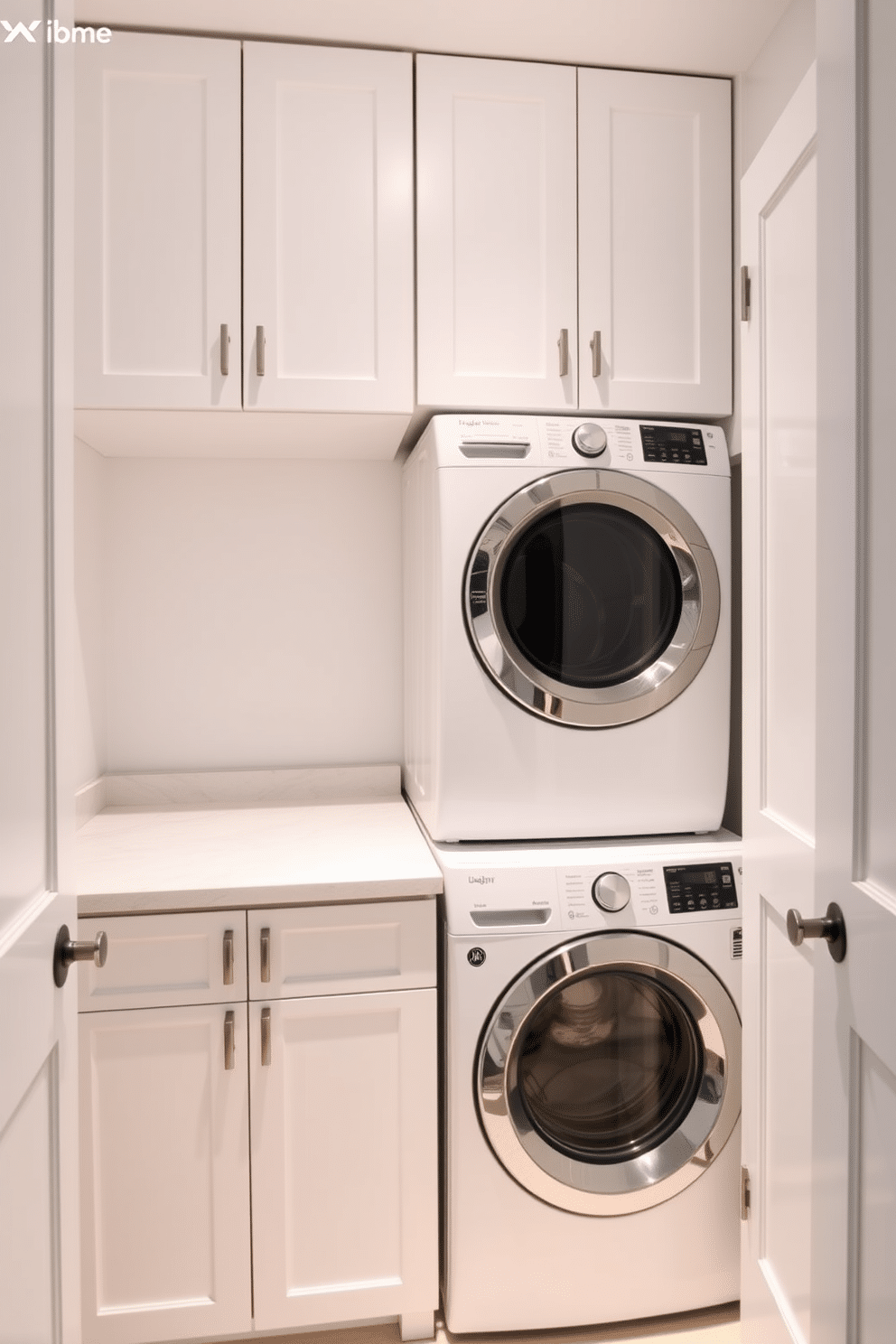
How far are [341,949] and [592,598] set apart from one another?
824 mm

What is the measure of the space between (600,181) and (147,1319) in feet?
7.70

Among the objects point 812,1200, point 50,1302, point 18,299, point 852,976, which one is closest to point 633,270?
point 18,299

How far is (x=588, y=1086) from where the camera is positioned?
1.74 m

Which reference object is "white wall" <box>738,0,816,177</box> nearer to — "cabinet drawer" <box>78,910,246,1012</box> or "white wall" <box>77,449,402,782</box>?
"white wall" <box>77,449,402,782</box>

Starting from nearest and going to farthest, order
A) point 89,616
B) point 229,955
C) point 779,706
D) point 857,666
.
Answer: point 857,666 → point 779,706 → point 229,955 → point 89,616

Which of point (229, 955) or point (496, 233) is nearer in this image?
point (229, 955)

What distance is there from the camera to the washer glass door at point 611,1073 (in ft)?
5.49

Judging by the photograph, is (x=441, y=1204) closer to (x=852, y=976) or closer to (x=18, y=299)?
(x=852, y=976)

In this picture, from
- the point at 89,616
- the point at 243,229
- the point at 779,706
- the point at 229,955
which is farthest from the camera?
the point at 89,616

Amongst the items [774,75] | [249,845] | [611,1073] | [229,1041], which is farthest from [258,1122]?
[774,75]

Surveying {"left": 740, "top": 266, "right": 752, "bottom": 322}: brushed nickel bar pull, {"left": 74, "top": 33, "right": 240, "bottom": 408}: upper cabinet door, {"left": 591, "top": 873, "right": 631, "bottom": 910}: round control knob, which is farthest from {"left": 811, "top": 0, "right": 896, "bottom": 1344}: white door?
{"left": 74, "top": 33, "right": 240, "bottom": 408}: upper cabinet door

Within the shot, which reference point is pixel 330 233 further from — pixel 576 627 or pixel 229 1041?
pixel 229 1041

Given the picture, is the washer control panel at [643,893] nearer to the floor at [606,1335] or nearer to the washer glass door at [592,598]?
the washer glass door at [592,598]

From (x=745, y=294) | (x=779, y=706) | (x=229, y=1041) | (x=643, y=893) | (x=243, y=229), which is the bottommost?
(x=229, y=1041)
